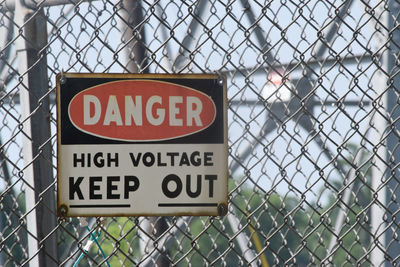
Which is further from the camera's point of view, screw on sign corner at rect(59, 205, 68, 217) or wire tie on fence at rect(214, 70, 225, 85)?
wire tie on fence at rect(214, 70, 225, 85)

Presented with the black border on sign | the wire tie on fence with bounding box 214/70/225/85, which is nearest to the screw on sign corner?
the black border on sign

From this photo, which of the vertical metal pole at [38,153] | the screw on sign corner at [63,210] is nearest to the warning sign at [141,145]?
the screw on sign corner at [63,210]

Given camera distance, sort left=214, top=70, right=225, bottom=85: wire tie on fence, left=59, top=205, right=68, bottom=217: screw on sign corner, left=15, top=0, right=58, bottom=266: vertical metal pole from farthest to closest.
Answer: left=15, top=0, right=58, bottom=266: vertical metal pole → left=214, top=70, right=225, bottom=85: wire tie on fence → left=59, top=205, right=68, bottom=217: screw on sign corner

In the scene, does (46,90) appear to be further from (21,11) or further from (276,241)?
(276,241)

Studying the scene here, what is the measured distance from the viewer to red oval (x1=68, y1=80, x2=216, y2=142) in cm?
283

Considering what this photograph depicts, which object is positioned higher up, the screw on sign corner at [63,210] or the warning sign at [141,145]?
the warning sign at [141,145]

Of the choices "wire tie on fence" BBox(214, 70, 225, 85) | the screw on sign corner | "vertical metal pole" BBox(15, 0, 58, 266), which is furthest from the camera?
"vertical metal pole" BBox(15, 0, 58, 266)

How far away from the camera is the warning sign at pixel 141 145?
9.25 feet

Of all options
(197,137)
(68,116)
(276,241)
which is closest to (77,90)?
(68,116)

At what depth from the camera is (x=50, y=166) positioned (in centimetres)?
323

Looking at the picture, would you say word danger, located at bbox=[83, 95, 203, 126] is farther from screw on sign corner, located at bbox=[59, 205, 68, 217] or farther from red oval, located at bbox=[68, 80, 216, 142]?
screw on sign corner, located at bbox=[59, 205, 68, 217]

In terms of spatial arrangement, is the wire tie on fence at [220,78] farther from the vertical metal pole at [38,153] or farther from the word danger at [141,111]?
the vertical metal pole at [38,153]

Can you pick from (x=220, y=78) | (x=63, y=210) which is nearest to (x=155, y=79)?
(x=220, y=78)

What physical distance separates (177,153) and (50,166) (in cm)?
68
